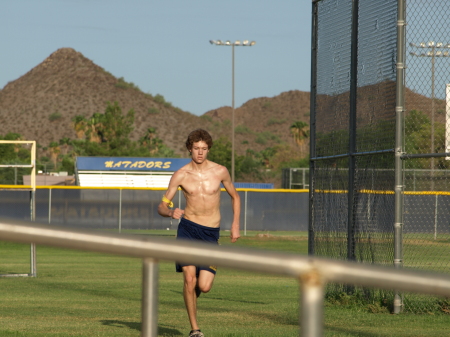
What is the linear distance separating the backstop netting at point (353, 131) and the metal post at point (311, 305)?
7.66 m

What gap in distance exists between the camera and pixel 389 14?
968cm

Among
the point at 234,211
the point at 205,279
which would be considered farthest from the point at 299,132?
the point at 205,279

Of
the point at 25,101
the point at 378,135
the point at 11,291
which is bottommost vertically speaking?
the point at 11,291

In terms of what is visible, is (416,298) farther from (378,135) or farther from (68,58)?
(68,58)

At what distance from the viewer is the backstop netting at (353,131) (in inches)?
378

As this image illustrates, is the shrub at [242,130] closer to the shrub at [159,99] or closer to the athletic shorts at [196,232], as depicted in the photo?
the shrub at [159,99]

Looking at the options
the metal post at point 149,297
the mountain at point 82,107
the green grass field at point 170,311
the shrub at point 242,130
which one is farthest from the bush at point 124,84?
the metal post at point 149,297

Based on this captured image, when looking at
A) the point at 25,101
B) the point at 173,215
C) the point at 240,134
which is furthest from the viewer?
the point at 240,134

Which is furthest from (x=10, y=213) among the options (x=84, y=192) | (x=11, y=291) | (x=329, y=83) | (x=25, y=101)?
(x=25, y=101)

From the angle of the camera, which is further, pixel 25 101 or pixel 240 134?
pixel 240 134

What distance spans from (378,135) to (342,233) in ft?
5.01

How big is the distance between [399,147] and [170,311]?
351 cm

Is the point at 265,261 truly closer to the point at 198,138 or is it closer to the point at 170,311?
the point at 198,138

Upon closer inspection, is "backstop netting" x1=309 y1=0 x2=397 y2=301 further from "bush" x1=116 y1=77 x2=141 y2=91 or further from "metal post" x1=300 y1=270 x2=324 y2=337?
"bush" x1=116 y1=77 x2=141 y2=91
